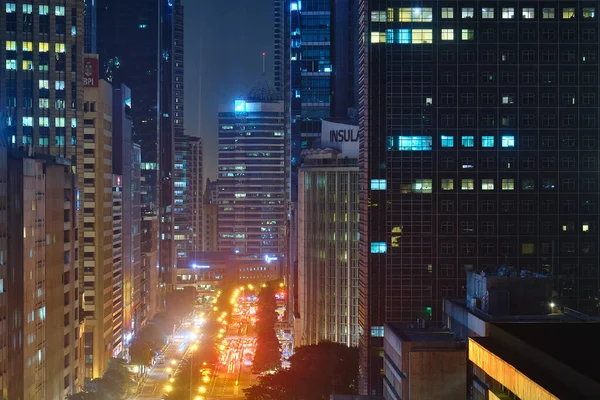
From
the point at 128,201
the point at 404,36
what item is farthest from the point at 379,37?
the point at 128,201

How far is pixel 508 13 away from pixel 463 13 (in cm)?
496

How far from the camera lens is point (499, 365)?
48531 millimetres

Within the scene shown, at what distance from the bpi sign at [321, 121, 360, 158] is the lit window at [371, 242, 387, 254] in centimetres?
3242

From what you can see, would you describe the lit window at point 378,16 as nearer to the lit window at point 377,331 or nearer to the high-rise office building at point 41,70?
the lit window at point 377,331

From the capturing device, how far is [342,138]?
430 ft

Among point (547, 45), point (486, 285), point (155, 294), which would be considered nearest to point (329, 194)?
point (547, 45)

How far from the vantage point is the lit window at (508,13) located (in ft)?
322

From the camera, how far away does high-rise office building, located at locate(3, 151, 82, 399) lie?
7644 cm

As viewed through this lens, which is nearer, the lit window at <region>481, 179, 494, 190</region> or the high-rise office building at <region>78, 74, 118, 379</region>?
the lit window at <region>481, 179, 494, 190</region>

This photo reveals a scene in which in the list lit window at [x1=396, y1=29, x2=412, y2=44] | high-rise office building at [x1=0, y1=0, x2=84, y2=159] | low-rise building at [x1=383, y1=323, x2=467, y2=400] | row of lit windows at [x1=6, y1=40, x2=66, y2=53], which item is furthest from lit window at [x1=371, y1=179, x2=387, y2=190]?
row of lit windows at [x1=6, y1=40, x2=66, y2=53]

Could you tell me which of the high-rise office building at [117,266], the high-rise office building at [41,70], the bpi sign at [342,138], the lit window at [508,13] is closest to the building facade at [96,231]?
the high-rise office building at [117,266]

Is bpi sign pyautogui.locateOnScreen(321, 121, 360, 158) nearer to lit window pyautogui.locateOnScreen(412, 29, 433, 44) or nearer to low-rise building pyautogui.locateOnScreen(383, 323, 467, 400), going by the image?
lit window pyautogui.locateOnScreen(412, 29, 433, 44)

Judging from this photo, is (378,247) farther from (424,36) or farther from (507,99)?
(424,36)

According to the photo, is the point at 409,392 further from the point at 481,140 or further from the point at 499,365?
the point at 481,140
